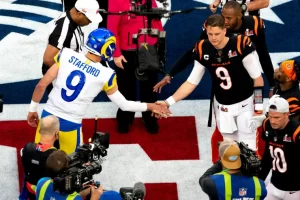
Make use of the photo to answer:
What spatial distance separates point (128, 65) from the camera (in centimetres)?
1062

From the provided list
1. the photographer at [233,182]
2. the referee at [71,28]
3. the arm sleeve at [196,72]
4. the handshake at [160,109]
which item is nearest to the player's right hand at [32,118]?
the referee at [71,28]

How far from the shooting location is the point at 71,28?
32.5 feet

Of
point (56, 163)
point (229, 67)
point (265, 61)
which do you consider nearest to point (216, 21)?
point (229, 67)

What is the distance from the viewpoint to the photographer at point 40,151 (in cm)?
847

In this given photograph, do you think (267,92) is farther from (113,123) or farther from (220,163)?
(220,163)

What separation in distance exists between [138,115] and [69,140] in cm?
190

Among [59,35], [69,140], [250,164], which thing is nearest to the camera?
[250,164]

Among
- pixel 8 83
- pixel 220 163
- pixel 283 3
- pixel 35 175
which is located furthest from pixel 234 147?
pixel 283 3

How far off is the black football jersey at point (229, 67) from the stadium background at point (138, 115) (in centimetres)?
106

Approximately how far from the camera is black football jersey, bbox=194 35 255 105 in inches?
363

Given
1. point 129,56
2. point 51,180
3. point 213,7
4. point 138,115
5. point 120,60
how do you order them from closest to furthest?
point 51,180 → point 120,60 → point 129,56 → point 213,7 → point 138,115

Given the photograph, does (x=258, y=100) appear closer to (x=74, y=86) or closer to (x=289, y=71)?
(x=289, y=71)

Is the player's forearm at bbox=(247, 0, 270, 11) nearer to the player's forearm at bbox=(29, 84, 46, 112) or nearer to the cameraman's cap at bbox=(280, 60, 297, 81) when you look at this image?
the cameraman's cap at bbox=(280, 60, 297, 81)

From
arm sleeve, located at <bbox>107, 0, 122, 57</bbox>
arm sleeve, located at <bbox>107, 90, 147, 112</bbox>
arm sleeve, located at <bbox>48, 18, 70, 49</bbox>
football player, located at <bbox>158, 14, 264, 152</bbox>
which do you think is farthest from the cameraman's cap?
arm sleeve, located at <bbox>48, 18, 70, 49</bbox>
